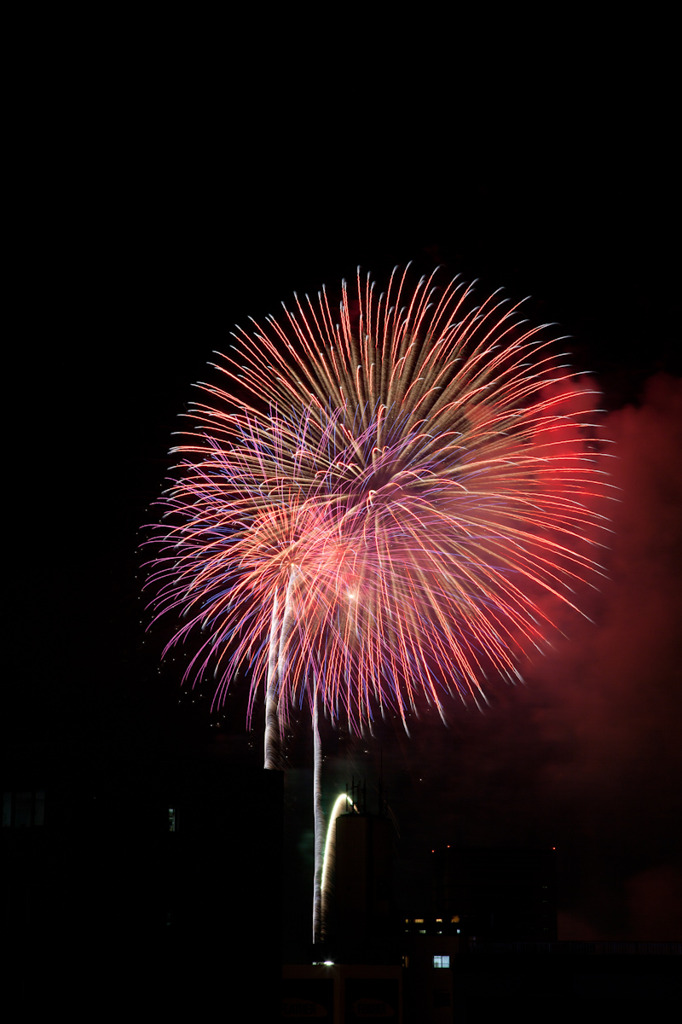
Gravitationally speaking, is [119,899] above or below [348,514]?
below

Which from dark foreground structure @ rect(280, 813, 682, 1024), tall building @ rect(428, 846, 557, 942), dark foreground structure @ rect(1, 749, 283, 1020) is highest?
dark foreground structure @ rect(1, 749, 283, 1020)

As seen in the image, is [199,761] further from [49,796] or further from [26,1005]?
[26,1005]

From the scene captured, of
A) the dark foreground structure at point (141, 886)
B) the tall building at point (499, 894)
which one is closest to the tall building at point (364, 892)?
the dark foreground structure at point (141, 886)

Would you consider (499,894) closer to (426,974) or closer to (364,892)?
(426,974)

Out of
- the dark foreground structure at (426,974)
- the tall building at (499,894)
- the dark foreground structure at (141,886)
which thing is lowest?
the tall building at (499,894)

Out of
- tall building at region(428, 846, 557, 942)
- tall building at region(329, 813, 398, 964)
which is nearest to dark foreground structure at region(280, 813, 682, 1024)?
tall building at region(329, 813, 398, 964)

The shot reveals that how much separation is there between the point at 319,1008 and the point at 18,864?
98.9 ft

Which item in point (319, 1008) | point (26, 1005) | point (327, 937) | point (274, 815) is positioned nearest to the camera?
point (26, 1005)

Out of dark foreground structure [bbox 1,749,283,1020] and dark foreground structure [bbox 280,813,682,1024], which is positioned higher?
dark foreground structure [bbox 1,749,283,1020]

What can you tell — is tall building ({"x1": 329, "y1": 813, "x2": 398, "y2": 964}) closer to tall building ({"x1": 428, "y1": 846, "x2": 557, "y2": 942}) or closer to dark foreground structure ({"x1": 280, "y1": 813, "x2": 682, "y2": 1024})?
dark foreground structure ({"x1": 280, "y1": 813, "x2": 682, "y2": 1024})

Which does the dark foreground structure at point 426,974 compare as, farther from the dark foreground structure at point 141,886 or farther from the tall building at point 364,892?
the dark foreground structure at point 141,886

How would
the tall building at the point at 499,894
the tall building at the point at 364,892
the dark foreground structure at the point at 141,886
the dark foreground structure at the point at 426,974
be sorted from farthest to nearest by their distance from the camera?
the tall building at the point at 499,894 → the tall building at the point at 364,892 → the dark foreground structure at the point at 426,974 → the dark foreground structure at the point at 141,886

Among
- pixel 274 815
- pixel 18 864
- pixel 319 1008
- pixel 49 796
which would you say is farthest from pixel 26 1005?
pixel 319 1008

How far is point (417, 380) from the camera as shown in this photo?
1390 inches
